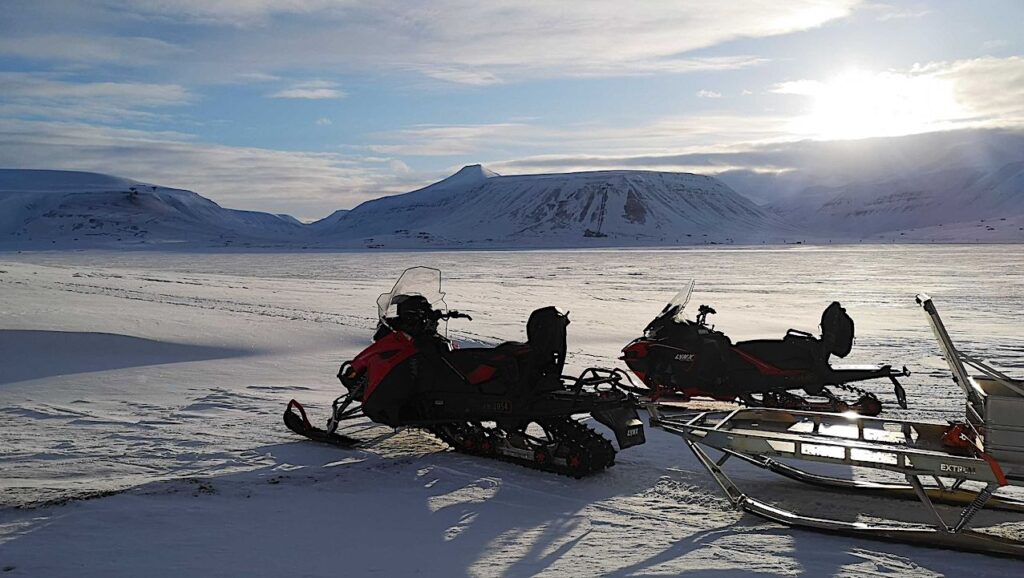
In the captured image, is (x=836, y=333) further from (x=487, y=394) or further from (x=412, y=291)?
(x=412, y=291)

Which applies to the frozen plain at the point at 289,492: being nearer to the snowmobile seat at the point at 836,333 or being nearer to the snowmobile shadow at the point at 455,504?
the snowmobile shadow at the point at 455,504

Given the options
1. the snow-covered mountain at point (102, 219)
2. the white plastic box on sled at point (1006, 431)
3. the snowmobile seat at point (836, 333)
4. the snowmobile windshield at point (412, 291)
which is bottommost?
the white plastic box on sled at point (1006, 431)

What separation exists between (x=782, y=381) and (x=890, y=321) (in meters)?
10.7

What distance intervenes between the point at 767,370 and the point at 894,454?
11.2ft

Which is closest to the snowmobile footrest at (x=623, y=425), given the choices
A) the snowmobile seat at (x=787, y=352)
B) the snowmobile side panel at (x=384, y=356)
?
the snowmobile side panel at (x=384, y=356)

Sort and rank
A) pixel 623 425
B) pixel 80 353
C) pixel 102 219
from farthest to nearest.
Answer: pixel 102 219
pixel 80 353
pixel 623 425

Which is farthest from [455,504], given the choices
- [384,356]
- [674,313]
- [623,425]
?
[674,313]

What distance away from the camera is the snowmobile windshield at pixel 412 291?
7105mm

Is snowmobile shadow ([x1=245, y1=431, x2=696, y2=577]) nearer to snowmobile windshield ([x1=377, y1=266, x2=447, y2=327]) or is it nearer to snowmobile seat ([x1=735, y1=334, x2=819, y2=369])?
snowmobile windshield ([x1=377, y1=266, x2=447, y2=327])

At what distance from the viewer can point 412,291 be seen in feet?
23.7

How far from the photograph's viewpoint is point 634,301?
931 inches

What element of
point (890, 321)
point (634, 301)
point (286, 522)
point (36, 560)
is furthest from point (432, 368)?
point (634, 301)

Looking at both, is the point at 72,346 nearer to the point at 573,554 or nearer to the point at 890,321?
the point at 573,554

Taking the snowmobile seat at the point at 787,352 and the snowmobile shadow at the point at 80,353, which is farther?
the snowmobile shadow at the point at 80,353
